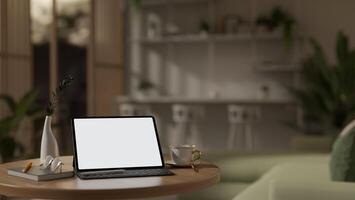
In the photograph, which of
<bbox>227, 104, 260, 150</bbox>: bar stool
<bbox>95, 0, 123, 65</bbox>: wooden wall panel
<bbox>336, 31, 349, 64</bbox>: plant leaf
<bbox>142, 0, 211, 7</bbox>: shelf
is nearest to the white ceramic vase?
<bbox>336, 31, 349, 64</bbox>: plant leaf

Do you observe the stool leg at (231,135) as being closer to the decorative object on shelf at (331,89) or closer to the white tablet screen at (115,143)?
the decorative object on shelf at (331,89)

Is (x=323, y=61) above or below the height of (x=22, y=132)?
above

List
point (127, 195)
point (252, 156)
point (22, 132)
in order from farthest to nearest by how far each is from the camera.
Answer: point (22, 132)
point (252, 156)
point (127, 195)

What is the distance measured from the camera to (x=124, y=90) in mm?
6832

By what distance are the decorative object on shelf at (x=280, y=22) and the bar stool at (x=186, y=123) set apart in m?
1.18

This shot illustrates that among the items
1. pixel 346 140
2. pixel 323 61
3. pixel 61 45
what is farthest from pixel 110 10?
pixel 346 140

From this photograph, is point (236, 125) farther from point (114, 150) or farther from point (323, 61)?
point (114, 150)

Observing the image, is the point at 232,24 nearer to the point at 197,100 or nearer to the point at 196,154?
the point at 197,100

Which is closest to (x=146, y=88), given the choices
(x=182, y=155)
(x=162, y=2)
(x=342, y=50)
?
(x=162, y=2)

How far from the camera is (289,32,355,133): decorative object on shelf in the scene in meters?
4.70

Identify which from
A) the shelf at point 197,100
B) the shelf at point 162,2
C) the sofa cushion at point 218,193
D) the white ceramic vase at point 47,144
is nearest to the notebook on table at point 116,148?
the white ceramic vase at point 47,144

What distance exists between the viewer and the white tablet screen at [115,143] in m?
1.74

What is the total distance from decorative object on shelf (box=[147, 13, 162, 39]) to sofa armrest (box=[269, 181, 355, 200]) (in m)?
4.83

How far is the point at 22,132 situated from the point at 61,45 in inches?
117
